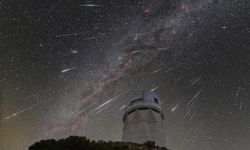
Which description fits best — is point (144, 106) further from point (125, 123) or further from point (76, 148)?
point (76, 148)

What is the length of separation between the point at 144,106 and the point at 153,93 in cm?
379

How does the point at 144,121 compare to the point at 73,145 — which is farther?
the point at 144,121

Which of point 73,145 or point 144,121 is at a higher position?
point 73,145

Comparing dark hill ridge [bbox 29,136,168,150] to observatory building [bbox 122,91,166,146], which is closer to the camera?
dark hill ridge [bbox 29,136,168,150]

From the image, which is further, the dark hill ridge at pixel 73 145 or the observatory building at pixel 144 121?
the observatory building at pixel 144 121

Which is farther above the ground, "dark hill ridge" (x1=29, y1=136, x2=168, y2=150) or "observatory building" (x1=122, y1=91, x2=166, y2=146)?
"dark hill ridge" (x1=29, y1=136, x2=168, y2=150)

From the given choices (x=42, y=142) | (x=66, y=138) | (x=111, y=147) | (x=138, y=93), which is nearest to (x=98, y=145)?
(x=111, y=147)

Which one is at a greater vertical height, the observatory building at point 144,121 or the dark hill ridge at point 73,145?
the dark hill ridge at point 73,145

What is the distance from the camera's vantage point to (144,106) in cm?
3600

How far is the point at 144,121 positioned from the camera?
112 ft

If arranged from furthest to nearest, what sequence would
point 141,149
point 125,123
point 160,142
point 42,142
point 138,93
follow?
point 138,93 < point 125,123 < point 160,142 < point 141,149 < point 42,142

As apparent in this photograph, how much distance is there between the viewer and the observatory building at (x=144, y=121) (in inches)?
1316

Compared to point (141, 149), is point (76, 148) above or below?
above

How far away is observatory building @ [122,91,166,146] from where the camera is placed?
33438 mm
